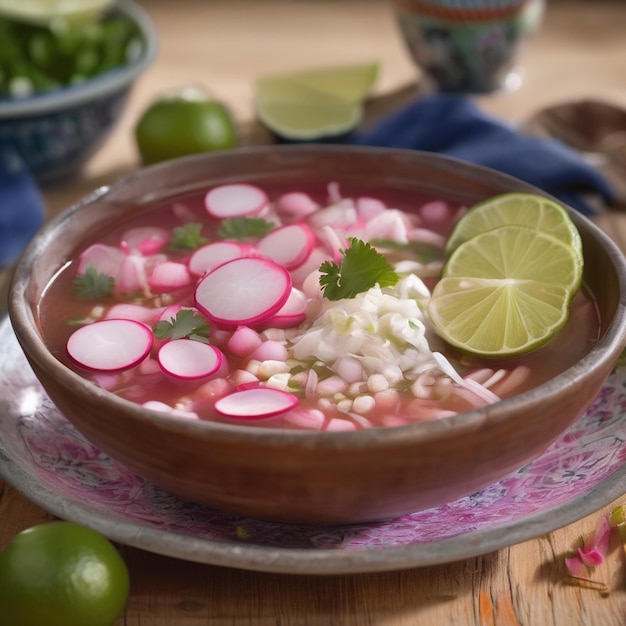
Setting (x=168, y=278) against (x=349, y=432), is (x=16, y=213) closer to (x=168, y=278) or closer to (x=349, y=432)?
(x=168, y=278)

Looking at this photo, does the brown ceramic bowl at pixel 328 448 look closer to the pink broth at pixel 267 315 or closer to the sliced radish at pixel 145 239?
the pink broth at pixel 267 315

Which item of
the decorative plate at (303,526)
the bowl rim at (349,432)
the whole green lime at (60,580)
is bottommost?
the decorative plate at (303,526)

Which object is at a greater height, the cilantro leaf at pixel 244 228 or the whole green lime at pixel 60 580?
the whole green lime at pixel 60 580

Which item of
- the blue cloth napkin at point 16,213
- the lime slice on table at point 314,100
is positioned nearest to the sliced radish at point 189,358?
the blue cloth napkin at point 16,213

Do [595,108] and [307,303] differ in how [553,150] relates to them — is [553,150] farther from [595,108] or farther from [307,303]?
[307,303]

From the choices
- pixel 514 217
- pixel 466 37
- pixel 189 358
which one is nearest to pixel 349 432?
pixel 189 358

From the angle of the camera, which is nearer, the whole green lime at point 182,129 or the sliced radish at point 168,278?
the sliced radish at point 168,278
